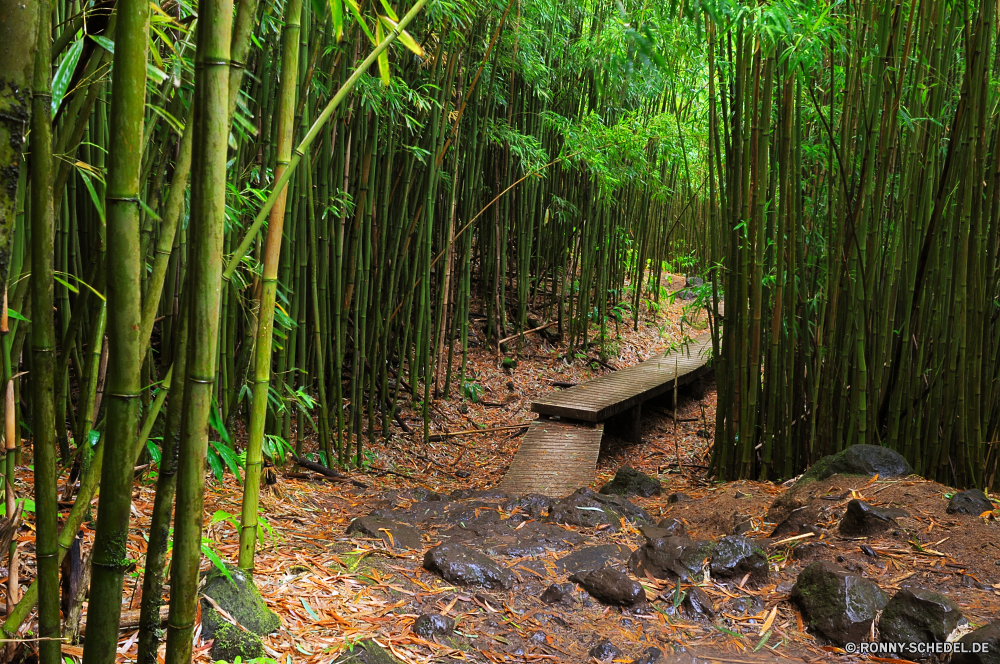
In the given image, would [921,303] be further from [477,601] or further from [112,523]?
[112,523]

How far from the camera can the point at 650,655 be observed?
132 centimetres

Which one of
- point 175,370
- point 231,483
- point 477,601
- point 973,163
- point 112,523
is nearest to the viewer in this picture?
point 112,523

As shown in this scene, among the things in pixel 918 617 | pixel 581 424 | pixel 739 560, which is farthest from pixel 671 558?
pixel 581 424

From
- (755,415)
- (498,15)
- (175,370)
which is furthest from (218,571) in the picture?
(498,15)

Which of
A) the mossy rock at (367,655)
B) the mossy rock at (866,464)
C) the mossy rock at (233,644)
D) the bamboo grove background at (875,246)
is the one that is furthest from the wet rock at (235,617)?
the bamboo grove background at (875,246)

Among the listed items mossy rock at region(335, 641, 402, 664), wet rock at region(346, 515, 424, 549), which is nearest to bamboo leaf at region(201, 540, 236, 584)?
mossy rock at region(335, 641, 402, 664)

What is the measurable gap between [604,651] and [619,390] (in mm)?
3016

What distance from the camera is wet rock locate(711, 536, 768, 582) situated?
1.60m

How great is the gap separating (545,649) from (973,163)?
6.23 ft

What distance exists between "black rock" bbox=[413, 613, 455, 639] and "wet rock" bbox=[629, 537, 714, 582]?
1.88 ft

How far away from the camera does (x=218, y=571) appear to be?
1.20m

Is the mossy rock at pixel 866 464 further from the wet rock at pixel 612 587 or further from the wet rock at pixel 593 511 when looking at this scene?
the wet rock at pixel 612 587

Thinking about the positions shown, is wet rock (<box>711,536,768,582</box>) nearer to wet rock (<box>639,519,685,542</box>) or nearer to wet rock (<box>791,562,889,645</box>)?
wet rock (<box>791,562,889,645</box>)

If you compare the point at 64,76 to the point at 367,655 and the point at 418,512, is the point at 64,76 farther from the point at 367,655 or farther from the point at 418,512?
the point at 418,512
